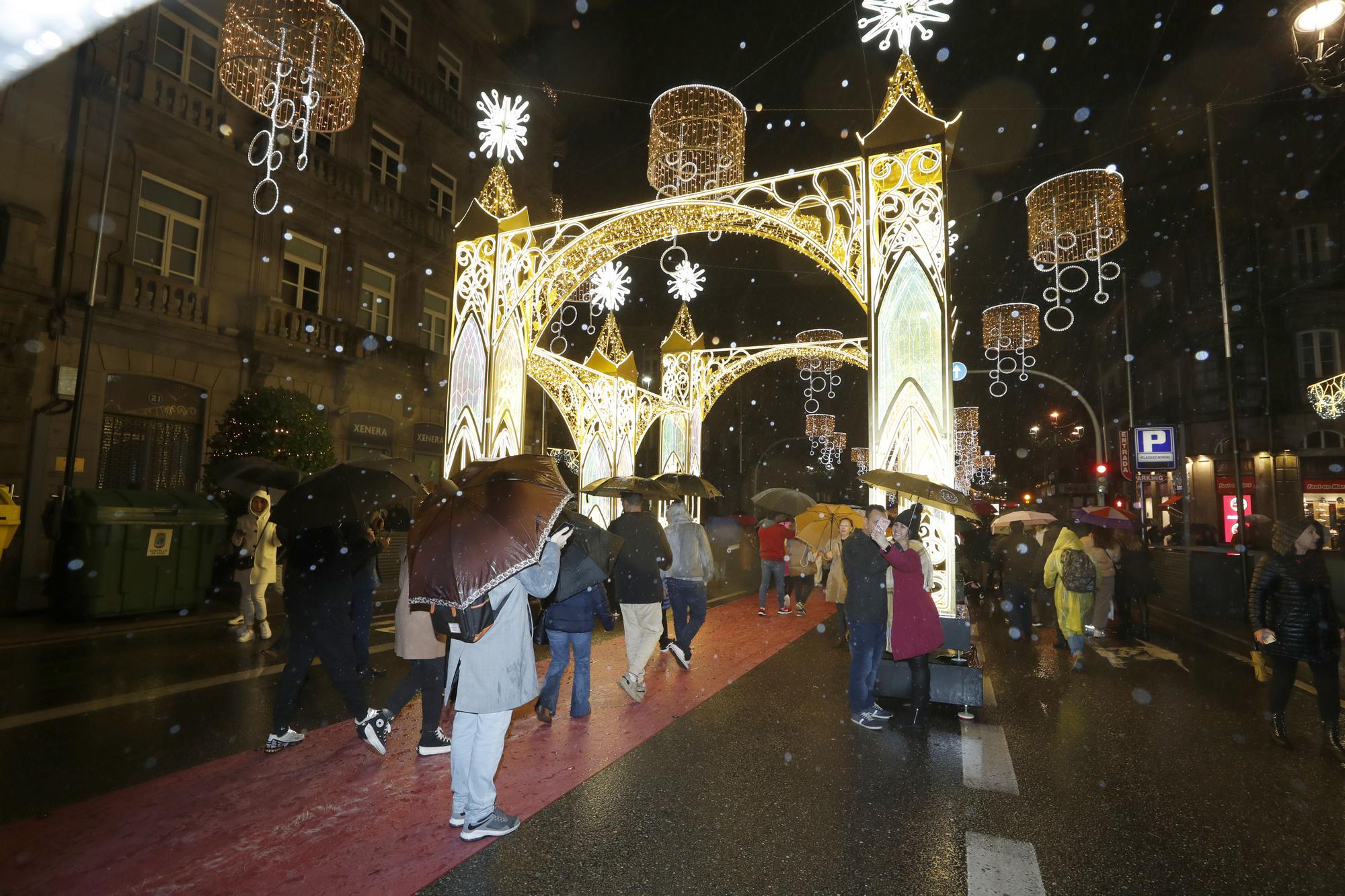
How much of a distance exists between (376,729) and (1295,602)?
7.11 m

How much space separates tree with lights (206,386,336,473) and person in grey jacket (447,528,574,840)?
10753 millimetres

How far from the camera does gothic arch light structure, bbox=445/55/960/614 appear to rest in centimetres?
769

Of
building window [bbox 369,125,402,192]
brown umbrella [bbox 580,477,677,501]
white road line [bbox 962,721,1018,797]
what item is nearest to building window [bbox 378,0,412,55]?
building window [bbox 369,125,402,192]

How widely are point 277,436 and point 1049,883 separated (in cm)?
1323

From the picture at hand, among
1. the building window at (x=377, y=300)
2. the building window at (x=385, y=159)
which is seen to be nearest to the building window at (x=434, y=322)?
→ the building window at (x=377, y=300)

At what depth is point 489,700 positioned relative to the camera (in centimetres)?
363

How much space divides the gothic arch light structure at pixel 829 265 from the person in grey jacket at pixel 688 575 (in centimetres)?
231

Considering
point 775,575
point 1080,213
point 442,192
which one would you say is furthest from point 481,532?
point 442,192

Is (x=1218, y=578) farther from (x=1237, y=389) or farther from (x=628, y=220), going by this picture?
(x=1237, y=389)

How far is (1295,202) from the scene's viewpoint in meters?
25.0

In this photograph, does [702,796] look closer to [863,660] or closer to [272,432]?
[863,660]

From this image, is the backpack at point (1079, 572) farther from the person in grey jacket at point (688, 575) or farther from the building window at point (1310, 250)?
the building window at point (1310, 250)

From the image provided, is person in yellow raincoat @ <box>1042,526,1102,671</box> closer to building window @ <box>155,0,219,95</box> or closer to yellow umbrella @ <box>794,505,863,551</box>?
yellow umbrella @ <box>794,505,863,551</box>

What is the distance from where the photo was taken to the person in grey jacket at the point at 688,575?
8.30 meters
